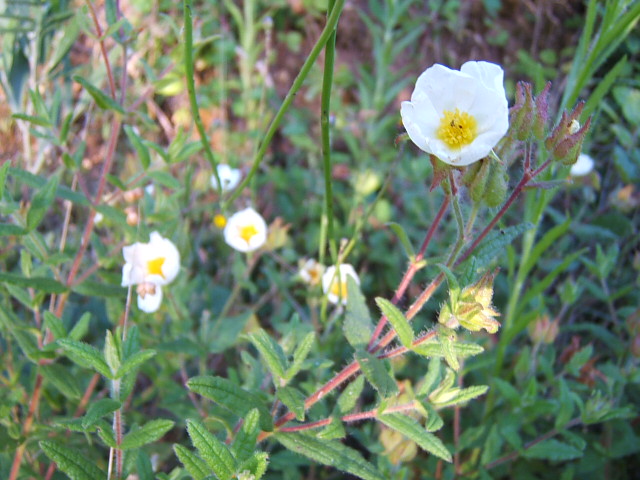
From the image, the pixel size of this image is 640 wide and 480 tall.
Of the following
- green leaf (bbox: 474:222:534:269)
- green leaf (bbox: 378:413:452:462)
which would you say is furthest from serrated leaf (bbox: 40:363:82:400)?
green leaf (bbox: 474:222:534:269)

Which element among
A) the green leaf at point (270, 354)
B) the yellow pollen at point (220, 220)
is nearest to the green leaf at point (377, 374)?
the green leaf at point (270, 354)

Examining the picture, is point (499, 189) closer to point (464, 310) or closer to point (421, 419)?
point (464, 310)

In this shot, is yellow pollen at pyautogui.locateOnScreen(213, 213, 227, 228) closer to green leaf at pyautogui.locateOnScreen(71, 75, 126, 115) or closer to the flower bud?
green leaf at pyautogui.locateOnScreen(71, 75, 126, 115)

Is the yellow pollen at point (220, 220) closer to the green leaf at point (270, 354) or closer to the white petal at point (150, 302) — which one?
the white petal at point (150, 302)

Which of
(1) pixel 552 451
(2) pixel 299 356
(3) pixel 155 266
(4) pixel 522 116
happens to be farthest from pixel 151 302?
(1) pixel 552 451

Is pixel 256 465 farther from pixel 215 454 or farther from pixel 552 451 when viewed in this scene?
pixel 552 451

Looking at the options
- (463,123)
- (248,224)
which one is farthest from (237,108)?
(463,123)

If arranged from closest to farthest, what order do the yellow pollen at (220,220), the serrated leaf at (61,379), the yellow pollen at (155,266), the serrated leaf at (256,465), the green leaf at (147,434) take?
the serrated leaf at (256,465), the green leaf at (147,434), the serrated leaf at (61,379), the yellow pollen at (155,266), the yellow pollen at (220,220)
